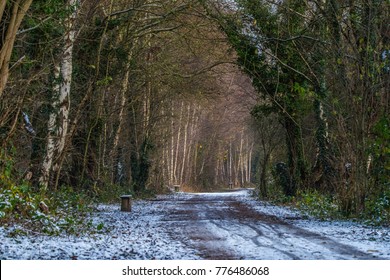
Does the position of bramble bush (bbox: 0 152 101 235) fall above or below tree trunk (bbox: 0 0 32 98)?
below

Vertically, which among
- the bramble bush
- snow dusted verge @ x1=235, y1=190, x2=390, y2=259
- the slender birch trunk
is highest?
the slender birch trunk

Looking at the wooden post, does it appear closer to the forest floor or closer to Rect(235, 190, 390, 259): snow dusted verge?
the forest floor

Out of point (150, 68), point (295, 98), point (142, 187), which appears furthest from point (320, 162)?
point (142, 187)

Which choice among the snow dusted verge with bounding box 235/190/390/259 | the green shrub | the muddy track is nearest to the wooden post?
the muddy track

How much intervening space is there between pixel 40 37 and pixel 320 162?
12.1 metres

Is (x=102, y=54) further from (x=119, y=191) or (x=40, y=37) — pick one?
(x=119, y=191)

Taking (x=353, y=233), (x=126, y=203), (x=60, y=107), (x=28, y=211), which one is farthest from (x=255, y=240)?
(x=126, y=203)

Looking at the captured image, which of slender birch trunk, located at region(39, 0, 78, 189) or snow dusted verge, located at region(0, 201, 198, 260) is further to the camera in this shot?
slender birch trunk, located at region(39, 0, 78, 189)

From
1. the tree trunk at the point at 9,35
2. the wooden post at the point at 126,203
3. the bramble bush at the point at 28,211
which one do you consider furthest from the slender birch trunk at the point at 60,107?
the tree trunk at the point at 9,35

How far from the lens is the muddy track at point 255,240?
357 inches

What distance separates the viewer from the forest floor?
29.5 feet

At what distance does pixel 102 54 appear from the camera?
73.4 feet

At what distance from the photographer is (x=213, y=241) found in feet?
36.1

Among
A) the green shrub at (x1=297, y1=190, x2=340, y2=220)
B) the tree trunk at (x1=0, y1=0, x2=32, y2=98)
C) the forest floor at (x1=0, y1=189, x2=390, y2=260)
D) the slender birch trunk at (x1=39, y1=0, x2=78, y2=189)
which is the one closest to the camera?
the forest floor at (x1=0, y1=189, x2=390, y2=260)
